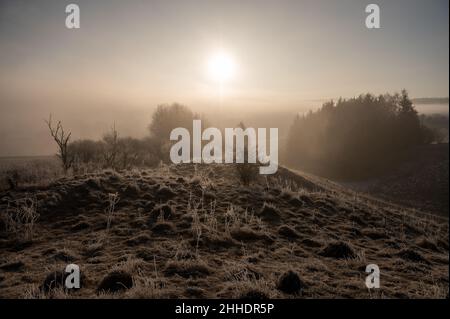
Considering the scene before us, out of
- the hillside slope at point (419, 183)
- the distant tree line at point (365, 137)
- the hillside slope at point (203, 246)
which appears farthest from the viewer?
the distant tree line at point (365, 137)

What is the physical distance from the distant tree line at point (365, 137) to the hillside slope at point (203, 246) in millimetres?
42535

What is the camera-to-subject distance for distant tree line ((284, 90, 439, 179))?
2160 inches

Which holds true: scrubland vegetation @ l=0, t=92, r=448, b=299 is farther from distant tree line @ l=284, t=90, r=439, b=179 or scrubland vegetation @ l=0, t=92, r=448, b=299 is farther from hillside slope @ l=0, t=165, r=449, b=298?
distant tree line @ l=284, t=90, r=439, b=179

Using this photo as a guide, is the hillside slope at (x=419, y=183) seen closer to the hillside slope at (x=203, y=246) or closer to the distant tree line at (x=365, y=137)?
the distant tree line at (x=365, y=137)

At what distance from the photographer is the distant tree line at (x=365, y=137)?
5488 centimetres

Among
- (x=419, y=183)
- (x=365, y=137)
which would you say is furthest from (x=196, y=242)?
(x=365, y=137)

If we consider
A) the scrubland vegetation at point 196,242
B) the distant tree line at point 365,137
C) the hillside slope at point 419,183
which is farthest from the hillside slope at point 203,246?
the distant tree line at point 365,137

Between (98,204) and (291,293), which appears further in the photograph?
(98,204)

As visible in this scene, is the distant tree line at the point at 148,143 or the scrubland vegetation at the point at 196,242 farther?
the distant tree line at the point at 148,143

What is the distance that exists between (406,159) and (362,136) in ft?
28.7
